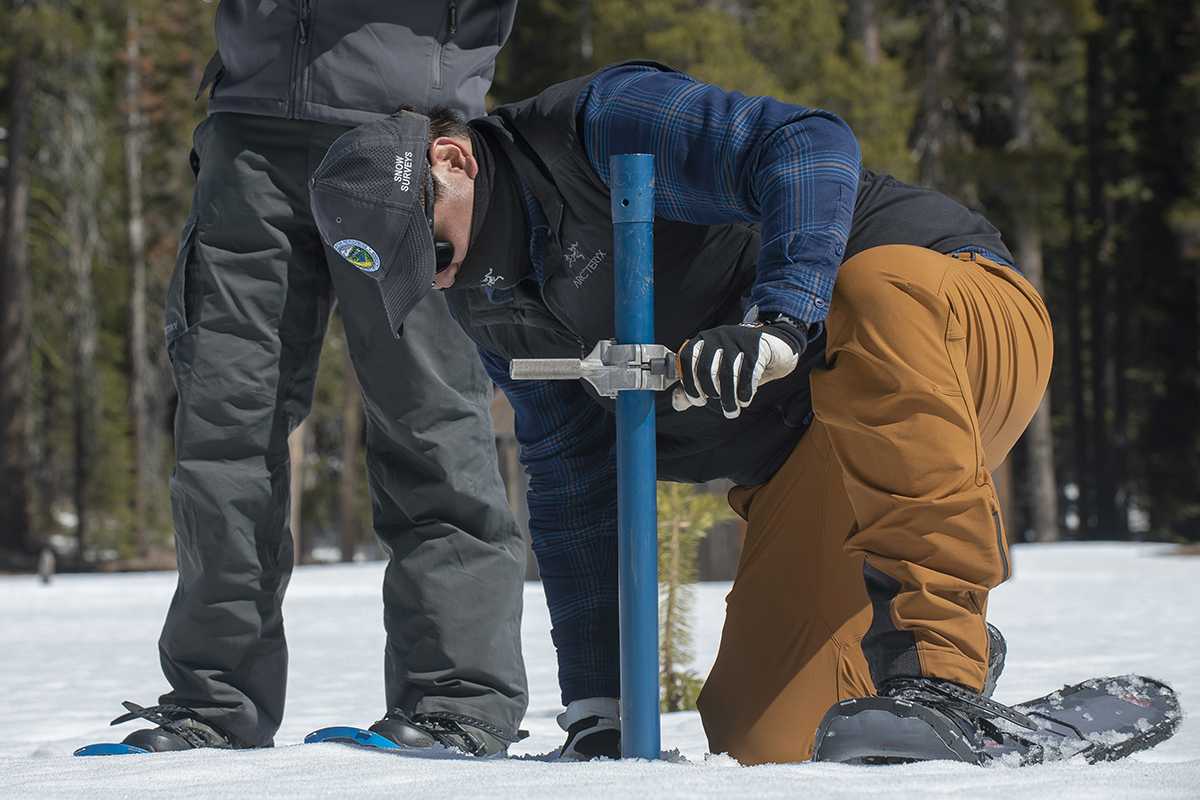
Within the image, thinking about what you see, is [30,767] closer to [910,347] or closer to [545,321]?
[545,321]

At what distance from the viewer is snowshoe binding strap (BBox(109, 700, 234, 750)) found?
2684 millimetres

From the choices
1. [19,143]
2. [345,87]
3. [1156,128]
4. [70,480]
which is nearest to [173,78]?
[19,143]

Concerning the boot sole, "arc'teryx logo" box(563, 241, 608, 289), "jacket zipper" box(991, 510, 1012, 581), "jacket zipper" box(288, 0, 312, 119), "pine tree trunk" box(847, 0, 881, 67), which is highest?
"pine tree trunk" box(847, 0, 881, 67)

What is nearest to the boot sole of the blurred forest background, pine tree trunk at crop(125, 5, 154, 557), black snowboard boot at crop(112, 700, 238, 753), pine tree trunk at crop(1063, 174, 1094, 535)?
black snowboard boot at crop(112, 700, 238, 753)

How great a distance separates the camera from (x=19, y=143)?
61.0ft

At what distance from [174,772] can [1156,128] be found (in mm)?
19960

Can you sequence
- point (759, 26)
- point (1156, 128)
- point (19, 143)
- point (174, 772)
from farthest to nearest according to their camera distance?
point (1156, 128) → point (19, 143) → point (759, 26) → point (174, 772)

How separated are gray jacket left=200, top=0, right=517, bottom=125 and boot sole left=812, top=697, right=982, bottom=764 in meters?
1.50

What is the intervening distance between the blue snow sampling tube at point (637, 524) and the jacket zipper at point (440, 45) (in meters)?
0.82

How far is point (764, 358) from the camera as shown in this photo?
203 cm

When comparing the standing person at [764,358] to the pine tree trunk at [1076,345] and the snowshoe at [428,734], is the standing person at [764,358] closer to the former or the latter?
the snowshoe at [428,734]

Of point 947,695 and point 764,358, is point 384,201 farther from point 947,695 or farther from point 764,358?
point 947,695

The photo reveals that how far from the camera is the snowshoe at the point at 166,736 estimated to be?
2.55m

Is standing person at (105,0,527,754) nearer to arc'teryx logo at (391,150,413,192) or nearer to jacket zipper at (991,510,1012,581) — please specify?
arc'teryx logo at (391,150,413,192)
